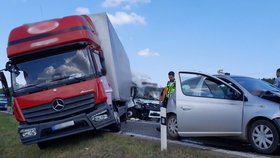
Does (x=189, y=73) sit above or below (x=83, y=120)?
above

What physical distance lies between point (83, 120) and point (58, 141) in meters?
1.84

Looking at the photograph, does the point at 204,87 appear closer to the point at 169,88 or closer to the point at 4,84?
the point at 169,88

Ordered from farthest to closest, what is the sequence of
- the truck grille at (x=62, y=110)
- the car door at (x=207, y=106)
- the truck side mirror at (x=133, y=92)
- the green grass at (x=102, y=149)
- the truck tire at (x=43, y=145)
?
the truck side mirror at (x=133, y=92)
the truck tire at (x=43, y=145)
the truck grille at (x=62, y=110)
the car door at (x=207, y=106)
the green grass at (x=102, y=149)

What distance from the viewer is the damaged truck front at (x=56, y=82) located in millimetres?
9859

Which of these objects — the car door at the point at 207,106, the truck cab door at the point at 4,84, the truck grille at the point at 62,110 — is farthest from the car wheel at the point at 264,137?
the truck cab door at the point at 4,84

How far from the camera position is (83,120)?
9.92 m

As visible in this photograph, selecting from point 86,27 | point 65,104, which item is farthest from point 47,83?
point 86,27

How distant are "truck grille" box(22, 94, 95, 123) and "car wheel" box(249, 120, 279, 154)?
12.6 ft

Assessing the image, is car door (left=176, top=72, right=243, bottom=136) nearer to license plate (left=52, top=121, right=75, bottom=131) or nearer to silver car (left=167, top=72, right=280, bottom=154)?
silver car (left=167, top=72, right=280, bottom=154)

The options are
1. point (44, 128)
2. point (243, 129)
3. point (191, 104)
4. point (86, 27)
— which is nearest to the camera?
point (243, 129)

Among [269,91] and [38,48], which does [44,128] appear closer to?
[38,48]

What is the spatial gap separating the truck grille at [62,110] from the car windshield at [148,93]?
1251 centimetres

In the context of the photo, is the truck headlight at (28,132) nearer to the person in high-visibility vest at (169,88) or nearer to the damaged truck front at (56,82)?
the damaged truck front at (56,82)

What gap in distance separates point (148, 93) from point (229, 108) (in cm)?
1476
